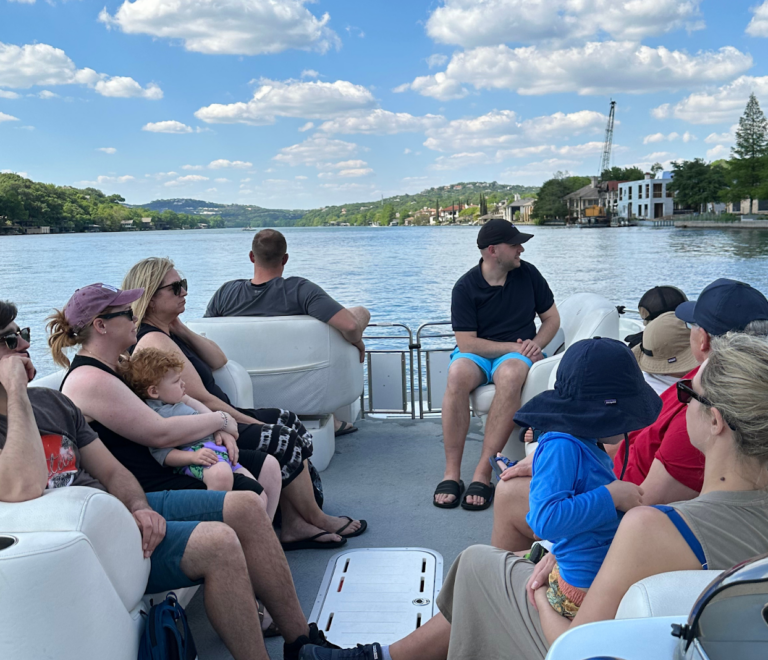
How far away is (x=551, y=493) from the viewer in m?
1.36

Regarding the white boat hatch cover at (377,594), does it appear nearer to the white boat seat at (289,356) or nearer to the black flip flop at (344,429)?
→ the white boat seat at (289,356)

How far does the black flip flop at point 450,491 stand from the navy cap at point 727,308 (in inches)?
63.6

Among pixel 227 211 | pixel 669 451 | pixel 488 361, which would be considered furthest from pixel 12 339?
pixel 227 211

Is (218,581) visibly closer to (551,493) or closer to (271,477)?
(271,477)

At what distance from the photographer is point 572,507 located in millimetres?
1312

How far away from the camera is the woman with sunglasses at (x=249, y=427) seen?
267cm

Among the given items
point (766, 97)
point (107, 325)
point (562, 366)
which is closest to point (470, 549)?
point (562, 366)

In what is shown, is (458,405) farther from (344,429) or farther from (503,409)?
(344,429)

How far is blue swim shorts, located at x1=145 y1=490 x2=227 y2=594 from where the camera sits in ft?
5.70

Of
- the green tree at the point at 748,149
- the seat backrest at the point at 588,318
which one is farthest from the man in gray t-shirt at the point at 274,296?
the green tree at the point at 748,149

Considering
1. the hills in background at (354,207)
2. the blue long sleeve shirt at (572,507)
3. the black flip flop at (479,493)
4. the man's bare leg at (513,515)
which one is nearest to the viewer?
the blue long sleeve shirt at (572,507)

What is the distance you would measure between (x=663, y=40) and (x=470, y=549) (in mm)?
63751

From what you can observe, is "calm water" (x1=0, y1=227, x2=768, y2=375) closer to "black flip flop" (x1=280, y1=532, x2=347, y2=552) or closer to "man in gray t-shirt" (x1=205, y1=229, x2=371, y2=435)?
"man in gray t-shirt" (x1=205, y1=229, x2=371, y2=435)

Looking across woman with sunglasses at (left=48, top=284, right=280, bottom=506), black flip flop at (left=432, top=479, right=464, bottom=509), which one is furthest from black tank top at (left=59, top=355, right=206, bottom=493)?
black flip flop at (left=432, top=479, right=464, bottom=509)
